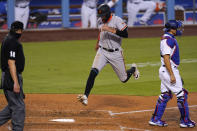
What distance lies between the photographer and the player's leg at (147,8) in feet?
92.5

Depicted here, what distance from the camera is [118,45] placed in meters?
9.08

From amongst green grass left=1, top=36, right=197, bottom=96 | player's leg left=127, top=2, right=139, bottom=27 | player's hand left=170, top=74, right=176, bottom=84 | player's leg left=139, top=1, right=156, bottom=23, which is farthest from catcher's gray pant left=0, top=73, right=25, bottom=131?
player's leg left=139, top=1, right=156, bottom=23

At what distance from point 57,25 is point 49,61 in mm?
9976

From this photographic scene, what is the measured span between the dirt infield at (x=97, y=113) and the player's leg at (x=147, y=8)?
17.7 meters

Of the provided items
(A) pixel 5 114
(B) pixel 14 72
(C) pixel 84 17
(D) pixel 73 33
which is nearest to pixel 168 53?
(B) pixel 14 72

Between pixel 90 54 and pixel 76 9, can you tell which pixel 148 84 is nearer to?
pixel 90 54

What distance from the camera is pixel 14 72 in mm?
6664

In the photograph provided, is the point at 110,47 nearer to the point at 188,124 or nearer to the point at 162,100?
the point at 162,100

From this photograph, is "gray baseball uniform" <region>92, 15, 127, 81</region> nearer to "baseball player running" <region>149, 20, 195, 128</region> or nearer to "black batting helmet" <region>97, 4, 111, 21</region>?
"black batting helmet" <region>97, 4, 111, 21</region>

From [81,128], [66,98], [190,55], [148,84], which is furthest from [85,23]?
[81,128]

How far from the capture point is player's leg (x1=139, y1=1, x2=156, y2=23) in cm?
2819

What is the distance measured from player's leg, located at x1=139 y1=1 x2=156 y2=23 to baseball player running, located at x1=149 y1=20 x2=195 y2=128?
2057cm

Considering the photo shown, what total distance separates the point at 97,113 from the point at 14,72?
2699 mm

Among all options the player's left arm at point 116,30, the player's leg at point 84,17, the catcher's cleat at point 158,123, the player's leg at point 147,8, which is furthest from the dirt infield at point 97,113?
the player's leg at point 147,8
